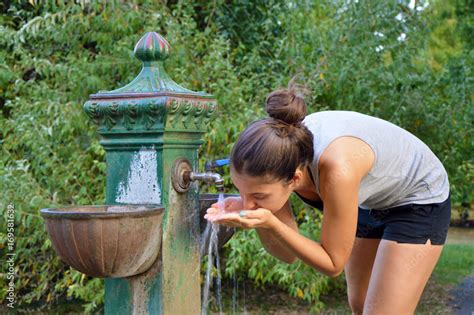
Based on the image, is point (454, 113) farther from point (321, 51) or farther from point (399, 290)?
point (399, 290)

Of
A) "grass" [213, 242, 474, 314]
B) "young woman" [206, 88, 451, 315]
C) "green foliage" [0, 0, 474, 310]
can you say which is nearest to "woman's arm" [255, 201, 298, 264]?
"young woman" [206, 88, 451, 315]

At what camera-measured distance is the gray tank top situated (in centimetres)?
220

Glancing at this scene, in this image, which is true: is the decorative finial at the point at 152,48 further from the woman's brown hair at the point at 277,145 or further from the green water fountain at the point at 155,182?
the woman's brown hair at the point at 277,145

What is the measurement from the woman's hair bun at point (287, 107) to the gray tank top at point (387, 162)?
0.22 feet

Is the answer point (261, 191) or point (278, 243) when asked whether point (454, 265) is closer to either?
point (278, 243)

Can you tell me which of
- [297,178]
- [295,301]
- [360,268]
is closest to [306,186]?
[297,178]

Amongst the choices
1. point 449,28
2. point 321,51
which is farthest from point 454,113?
point 449,28

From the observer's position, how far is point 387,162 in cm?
227

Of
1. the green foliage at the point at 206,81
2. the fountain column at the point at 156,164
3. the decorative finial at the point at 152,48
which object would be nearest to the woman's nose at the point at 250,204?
the fountain column at the point at 156,164

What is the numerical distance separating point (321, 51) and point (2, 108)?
2.67 meters

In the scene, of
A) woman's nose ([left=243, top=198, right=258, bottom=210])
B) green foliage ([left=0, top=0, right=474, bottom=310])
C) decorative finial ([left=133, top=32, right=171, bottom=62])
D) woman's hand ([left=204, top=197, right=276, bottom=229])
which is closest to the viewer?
woman's hand ([left=204, top=197, right=276, bottom=229])

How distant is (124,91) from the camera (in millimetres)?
2654

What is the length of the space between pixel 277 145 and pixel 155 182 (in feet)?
2.12

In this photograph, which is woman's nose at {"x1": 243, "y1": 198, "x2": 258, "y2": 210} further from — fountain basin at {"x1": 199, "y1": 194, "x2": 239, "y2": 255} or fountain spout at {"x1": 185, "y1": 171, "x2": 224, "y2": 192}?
fountain basin at {"x1": 199, "y1": 194, "x2": 239, "y2": 255}
